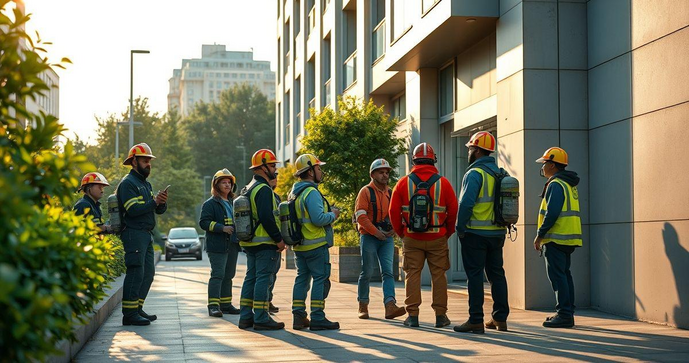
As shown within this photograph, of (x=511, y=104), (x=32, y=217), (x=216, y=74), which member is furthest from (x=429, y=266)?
(x=216, y=74)

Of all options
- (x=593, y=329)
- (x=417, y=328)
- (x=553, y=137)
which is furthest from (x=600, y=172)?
(x=417, y=328)

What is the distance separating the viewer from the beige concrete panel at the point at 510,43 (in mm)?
12250

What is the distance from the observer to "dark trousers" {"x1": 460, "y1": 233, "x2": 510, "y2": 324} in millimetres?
9398

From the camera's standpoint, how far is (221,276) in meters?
11.6

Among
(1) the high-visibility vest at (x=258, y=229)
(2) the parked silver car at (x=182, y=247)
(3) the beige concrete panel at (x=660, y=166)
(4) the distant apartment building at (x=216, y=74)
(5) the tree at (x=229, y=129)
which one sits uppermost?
(4) the distant apartment building at (x=216, y=74)

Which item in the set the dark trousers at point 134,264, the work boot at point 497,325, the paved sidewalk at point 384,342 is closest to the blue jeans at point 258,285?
the paved sidewalk at point 384,342

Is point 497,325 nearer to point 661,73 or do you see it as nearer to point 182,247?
point 661,73

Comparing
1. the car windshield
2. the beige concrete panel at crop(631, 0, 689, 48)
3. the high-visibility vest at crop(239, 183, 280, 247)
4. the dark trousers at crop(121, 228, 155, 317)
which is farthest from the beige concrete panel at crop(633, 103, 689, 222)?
the car windshield

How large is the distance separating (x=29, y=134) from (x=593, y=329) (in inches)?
282

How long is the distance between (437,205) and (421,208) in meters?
0.21

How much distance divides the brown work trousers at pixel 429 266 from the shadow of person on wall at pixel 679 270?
2.49 m

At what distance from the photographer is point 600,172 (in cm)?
1170

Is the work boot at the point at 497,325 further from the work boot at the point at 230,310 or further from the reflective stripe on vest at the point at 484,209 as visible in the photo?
the work boot at the point at 230,310

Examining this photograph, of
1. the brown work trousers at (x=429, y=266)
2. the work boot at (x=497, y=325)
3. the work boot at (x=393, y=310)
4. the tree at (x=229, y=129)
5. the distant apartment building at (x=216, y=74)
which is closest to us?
the work boot at (x=497, y=325)
